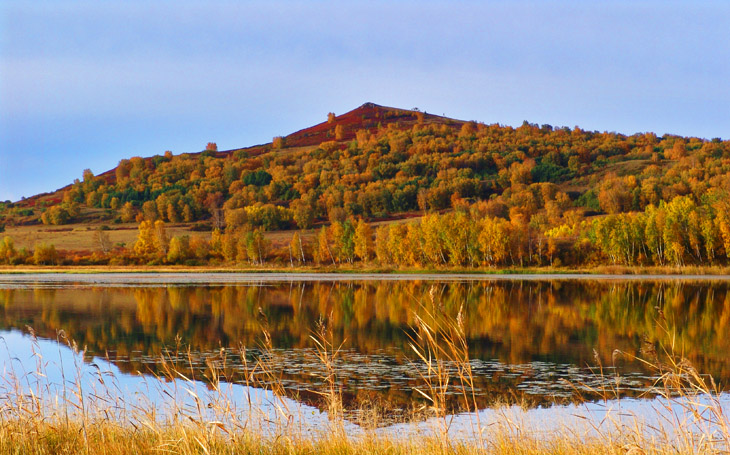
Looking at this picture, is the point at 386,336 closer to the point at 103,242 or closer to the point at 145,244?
the point at 145,244

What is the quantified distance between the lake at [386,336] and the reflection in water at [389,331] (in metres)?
0.06

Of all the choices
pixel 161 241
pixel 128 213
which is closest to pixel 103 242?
pixel 161 241

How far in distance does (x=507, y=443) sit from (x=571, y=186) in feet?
525

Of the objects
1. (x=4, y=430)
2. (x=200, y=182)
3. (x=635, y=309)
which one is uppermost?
(x=200, y=182)

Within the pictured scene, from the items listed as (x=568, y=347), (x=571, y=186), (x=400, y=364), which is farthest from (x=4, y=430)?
(x=571, y=186)

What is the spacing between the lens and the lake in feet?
44.2

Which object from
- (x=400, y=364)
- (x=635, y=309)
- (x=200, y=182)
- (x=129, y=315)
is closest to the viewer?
(x=400, y=364)

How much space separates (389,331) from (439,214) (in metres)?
120

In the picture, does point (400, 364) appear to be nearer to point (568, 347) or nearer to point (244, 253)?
point (568, 347)

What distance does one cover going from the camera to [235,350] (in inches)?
755

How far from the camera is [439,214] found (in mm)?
142625

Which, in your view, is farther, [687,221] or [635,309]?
[687,221]

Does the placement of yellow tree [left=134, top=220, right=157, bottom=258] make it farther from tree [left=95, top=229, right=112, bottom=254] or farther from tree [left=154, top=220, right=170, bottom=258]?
tree [left=95, top=229, right=112, bottom=254]

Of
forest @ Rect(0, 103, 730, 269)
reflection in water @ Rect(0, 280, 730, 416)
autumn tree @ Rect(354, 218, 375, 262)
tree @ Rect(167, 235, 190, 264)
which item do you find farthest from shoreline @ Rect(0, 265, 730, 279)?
reflection in water @ Rect(0, 280, 730, 416)
